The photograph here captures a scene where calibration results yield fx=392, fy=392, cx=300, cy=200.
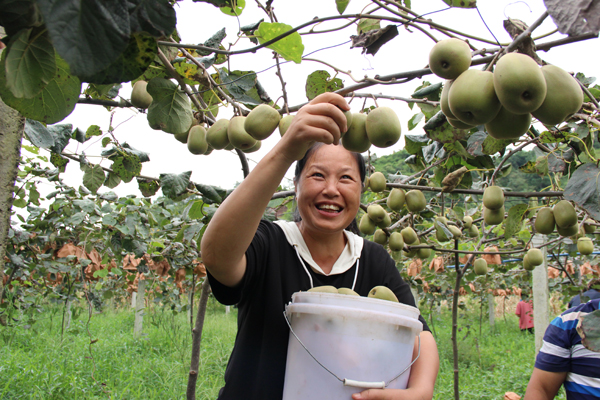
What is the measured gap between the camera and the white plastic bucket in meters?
1.03

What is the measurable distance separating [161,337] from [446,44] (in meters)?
8.01

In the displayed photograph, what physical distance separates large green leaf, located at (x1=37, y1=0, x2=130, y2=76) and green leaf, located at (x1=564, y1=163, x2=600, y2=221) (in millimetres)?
1359

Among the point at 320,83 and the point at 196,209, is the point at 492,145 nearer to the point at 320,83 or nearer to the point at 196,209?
the point at 320,83

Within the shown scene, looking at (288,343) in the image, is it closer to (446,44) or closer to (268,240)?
(268,240)

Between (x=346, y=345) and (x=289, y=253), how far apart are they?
17.4 inches

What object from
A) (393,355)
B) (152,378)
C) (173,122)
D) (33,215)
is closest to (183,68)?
(173,122)

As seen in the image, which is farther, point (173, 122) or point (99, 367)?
point (99, 367)

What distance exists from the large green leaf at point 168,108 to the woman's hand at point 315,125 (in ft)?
1.10

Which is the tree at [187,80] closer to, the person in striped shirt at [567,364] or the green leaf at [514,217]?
the green leaf at [514,217]

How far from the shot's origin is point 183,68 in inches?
41.1

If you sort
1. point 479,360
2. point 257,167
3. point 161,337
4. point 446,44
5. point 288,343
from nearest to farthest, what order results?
point 446,44
point 257,167
point 288,343
point 479,360
point 161,337

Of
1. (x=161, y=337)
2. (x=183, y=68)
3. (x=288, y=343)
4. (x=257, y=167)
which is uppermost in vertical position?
(x=183, y=68)

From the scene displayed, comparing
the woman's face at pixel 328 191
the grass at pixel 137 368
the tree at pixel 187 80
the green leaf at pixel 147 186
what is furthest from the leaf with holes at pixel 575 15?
the grass at pixel 137 368

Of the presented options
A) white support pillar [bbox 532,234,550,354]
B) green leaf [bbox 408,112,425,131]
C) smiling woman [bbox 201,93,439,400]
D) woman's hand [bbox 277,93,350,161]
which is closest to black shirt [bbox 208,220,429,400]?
smiling woman [bbox 201,93,439,400]
